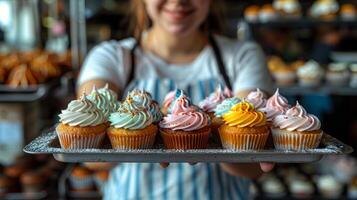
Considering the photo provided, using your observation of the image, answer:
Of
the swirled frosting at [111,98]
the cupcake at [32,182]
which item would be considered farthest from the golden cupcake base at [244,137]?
the cupcake at [32,182]

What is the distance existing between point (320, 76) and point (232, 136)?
229cm

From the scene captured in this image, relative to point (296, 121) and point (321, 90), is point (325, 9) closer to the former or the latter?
point (321, 90)

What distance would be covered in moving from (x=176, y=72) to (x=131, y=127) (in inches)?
19.3

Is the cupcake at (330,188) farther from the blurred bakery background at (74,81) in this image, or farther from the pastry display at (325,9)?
the pastry display at (325,9)

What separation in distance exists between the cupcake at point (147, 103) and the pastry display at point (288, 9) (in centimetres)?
227

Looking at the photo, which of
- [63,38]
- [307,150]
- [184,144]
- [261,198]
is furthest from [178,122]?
[63,38]

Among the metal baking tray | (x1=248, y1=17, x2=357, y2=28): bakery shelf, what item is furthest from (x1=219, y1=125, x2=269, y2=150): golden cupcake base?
(x1=248, y1=17, x2=357, y2=28): bakery shelf

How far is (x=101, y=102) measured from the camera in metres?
1.40

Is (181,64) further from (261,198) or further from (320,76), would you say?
(320,76)

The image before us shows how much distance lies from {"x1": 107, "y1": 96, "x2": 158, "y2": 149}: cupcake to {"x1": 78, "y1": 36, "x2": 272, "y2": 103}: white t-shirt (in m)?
0.37

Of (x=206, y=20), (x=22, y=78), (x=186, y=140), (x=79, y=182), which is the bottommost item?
(x=79, y=182)

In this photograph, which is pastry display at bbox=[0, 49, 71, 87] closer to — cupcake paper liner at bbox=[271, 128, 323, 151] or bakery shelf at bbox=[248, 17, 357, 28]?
bakery shelf at bbox=[248, 17, 357, 28]

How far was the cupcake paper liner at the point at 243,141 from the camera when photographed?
4.12 ft

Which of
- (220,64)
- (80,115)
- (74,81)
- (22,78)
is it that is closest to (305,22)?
(74,81)
